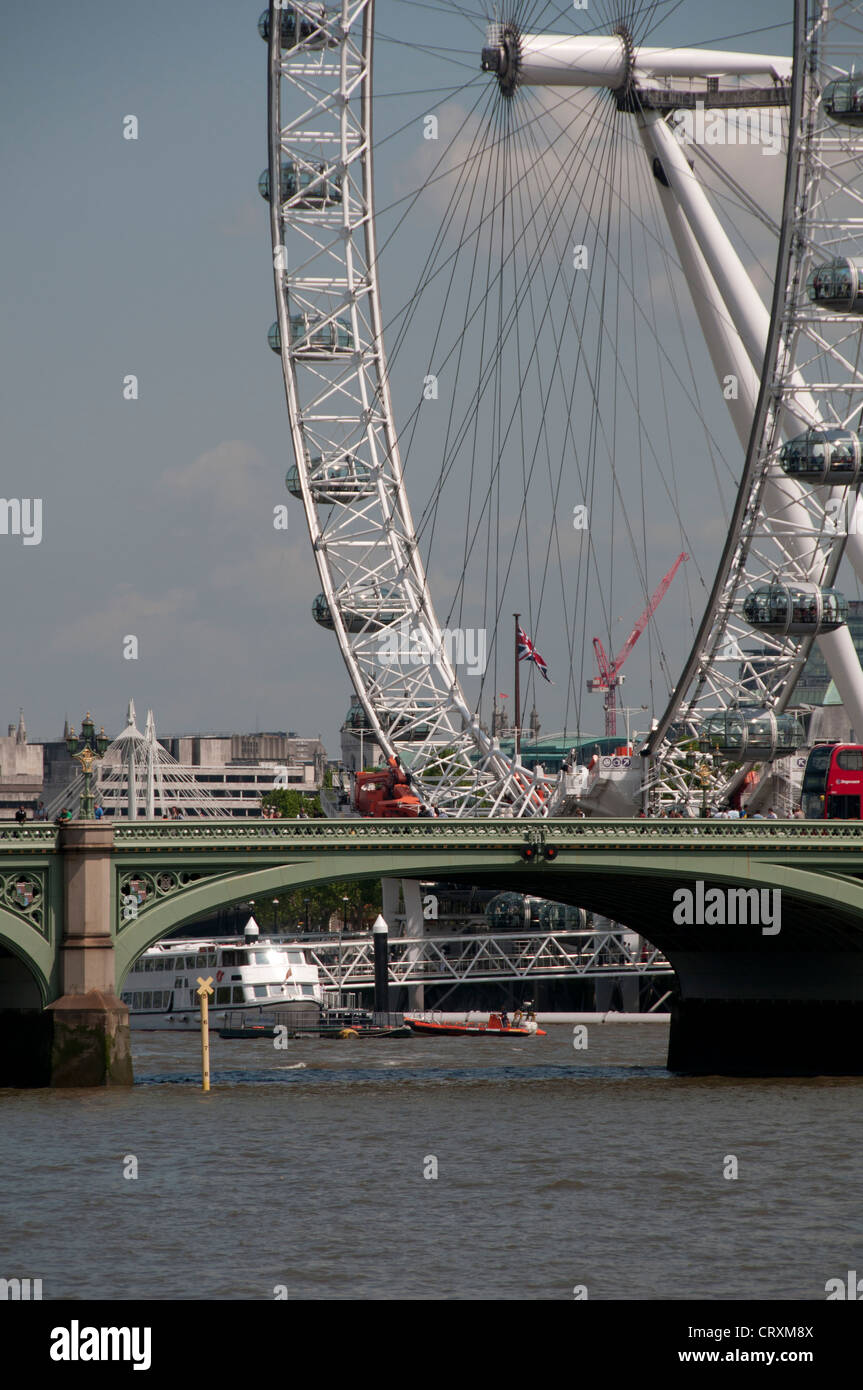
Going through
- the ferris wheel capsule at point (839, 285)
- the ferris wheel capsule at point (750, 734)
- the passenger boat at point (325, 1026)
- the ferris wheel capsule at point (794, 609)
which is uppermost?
the ferris wheel capsule at point (839, 285)

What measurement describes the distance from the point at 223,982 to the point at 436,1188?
Answer: 6203cm

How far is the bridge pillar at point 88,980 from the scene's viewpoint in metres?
53.5

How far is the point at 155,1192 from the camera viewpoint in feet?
129

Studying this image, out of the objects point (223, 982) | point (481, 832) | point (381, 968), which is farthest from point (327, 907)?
point (481, 832)

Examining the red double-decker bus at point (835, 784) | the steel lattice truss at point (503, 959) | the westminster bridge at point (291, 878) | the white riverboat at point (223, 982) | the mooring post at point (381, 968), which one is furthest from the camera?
the steel lattice truss at point (503, 959)

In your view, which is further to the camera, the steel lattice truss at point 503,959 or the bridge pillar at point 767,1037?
the steel lattice truss at point 503,959

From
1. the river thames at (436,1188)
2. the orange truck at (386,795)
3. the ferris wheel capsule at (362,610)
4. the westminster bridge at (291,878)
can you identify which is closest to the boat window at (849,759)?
the westminster bridge at (291,878)

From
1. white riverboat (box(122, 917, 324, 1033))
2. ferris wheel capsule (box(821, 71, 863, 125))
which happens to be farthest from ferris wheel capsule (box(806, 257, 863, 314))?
white riverboat (box(122, 917, 324, 1033))

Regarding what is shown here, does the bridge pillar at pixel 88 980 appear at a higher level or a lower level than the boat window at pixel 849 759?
lower

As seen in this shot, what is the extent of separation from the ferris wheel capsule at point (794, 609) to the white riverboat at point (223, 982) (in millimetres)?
32506

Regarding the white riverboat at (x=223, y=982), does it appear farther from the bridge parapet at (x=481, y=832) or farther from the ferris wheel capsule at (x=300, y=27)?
the bridge parapet at (x=481, y=832)

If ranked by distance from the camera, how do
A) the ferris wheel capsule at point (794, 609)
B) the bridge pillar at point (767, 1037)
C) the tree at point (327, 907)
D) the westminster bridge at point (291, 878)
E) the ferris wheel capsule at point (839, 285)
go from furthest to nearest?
1. the tree at point (327, 907)
2. the ferris wheel capsule at point (794, 609)
3. the ferris wheel capsule at point (839, 285)
4. the bridge pillar at point (767, 1037)
5. the westminster bridge at point (291, 878)

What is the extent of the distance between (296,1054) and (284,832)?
997 inches

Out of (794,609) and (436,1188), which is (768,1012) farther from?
(436,1188)
